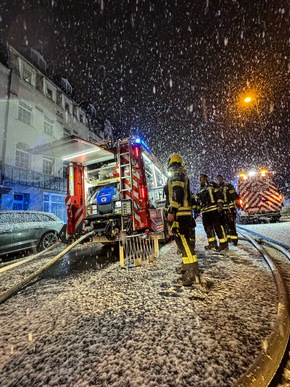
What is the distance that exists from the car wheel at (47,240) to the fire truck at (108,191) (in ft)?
6.52

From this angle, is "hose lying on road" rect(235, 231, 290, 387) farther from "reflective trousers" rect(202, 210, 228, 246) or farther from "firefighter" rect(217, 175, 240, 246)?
"firefighter" rect(217, 175, 240, 246)

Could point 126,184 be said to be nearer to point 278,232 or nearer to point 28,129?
point 278,232

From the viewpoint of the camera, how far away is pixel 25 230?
6172mm

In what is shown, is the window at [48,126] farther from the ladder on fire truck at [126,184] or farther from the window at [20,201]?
the ladder on fire truck at [126,184]

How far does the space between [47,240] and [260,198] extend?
11883mm

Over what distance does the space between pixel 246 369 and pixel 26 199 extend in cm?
1819

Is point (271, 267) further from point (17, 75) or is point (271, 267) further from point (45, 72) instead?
point (45, 72)

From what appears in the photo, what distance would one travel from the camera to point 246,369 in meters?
1.11

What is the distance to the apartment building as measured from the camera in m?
14.9

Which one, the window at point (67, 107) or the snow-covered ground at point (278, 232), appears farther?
the window at point (67, 107)

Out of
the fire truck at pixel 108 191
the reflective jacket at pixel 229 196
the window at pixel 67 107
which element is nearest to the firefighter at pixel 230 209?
the reflective jacket at pixel 229 196

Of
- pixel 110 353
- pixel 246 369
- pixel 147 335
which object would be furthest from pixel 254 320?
pixel 110 353

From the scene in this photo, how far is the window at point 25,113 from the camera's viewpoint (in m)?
16.5

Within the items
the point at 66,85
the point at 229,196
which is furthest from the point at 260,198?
the point at 66,85
